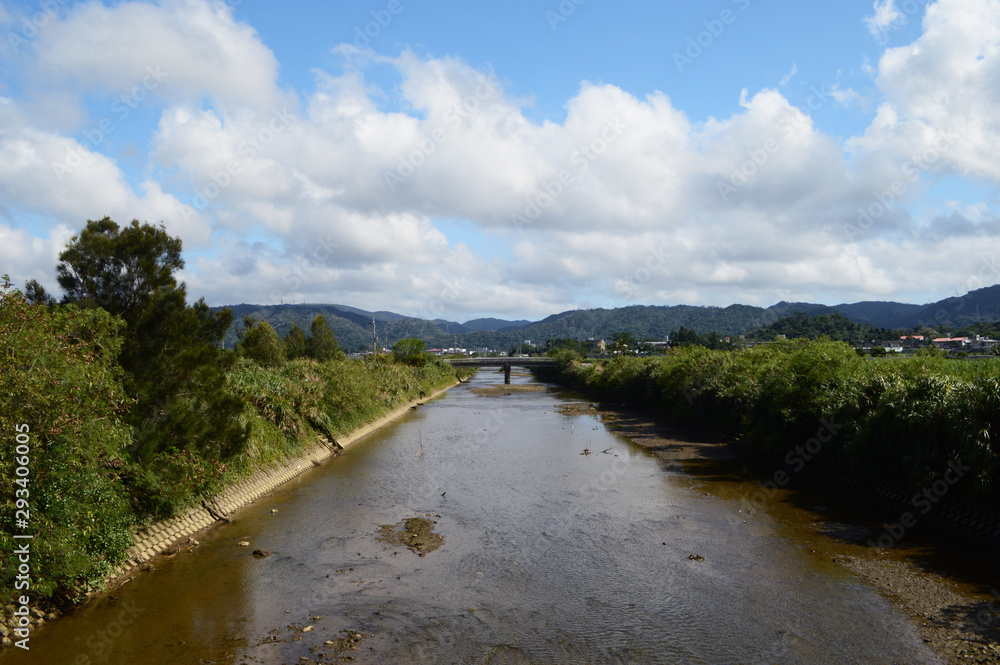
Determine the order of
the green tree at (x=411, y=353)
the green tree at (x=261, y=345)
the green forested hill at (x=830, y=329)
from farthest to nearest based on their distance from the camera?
the green forested hill at (x=830, y=329), the green tree at (x=411, y=353), the green tree at (x=261, y=345)

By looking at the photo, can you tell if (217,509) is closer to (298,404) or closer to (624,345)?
(298,404)

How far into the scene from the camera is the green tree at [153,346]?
12.1m

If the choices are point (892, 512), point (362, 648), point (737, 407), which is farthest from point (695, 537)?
point (737, 407)

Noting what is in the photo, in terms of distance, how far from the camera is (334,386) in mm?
31562

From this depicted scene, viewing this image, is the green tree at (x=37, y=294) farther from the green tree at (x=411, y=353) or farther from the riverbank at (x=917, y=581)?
the green tree at (x=411, y=353)

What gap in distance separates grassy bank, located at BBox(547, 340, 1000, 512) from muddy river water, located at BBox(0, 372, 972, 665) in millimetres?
3235

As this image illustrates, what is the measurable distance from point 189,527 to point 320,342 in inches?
2215

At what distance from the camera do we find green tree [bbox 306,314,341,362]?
67.9 metres

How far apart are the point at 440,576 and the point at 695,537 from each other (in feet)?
20.5

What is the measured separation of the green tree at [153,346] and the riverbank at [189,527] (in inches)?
24.4

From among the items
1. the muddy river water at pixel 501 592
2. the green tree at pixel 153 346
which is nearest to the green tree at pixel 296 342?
the muddy river water at pixel 501 592

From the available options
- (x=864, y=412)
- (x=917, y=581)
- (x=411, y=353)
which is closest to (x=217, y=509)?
(x=917, y=581)

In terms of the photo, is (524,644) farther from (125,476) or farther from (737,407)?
(737,407)

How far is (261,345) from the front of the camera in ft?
161
